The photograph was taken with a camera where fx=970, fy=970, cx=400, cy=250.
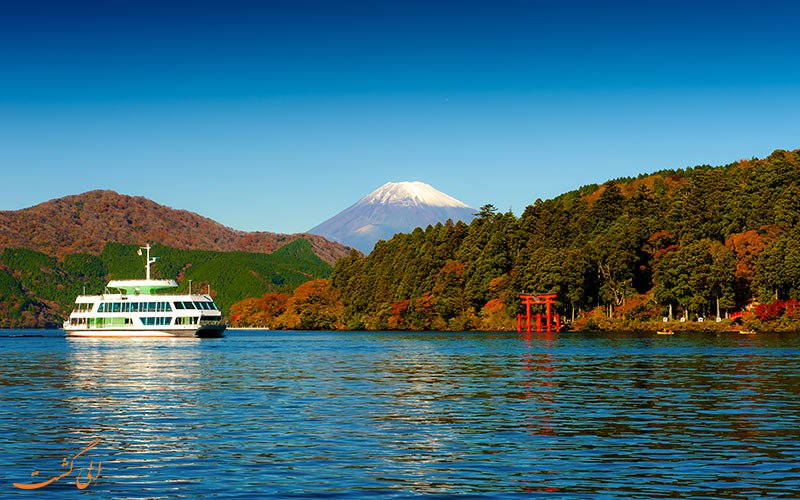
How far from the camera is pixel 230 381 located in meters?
56.0

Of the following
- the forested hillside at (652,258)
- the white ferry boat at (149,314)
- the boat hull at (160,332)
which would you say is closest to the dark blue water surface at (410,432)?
the boat hull at (160,332)

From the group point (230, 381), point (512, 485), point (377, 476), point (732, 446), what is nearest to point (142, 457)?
point (377, 476)

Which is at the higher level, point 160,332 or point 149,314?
point 149,314

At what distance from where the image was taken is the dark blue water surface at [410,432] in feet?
75.8

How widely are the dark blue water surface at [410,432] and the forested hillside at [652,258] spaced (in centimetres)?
8310

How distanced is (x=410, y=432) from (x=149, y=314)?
351 ft

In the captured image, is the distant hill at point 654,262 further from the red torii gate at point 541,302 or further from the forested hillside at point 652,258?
the red torii gate at point 541,302

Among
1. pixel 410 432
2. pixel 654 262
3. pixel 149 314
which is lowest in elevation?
pixel 410 432

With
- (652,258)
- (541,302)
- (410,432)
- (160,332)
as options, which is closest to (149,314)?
(160,332)

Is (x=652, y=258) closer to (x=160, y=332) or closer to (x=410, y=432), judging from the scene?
(x=160, y=332)

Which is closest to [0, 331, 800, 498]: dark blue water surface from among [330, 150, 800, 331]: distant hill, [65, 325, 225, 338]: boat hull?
[65, 325, 225, 338]: boat hull

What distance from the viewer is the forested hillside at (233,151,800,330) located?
14325 cm

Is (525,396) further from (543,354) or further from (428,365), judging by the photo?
(543,354)

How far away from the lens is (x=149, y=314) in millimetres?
133375
